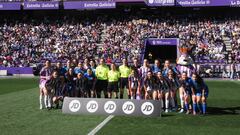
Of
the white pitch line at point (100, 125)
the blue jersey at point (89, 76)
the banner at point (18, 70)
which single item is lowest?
the white pitch line at point (100, 125)

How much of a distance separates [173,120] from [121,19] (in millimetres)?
34499

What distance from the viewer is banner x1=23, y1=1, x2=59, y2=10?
44.7m

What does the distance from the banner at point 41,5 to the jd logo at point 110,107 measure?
34055 mm

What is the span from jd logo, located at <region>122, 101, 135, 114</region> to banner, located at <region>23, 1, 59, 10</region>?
112 ft

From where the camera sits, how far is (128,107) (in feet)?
39.4

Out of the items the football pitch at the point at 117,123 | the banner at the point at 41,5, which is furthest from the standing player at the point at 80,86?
the banner at the point at 41,5

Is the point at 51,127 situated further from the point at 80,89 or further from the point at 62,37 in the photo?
the point at 62,37

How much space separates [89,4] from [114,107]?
109 ft

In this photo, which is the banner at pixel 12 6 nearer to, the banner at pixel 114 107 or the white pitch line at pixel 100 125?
the banner at pixel 114 107

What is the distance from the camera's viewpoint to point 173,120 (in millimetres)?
11672

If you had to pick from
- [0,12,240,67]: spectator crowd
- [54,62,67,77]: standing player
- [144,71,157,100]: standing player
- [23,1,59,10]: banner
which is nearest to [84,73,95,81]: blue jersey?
[54,62,67,77]: standing player

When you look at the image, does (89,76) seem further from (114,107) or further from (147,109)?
(147,109)

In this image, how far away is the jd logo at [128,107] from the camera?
12.0 m

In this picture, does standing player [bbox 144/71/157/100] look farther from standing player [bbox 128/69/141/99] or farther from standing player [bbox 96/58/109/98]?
standing player [bbox 96/58/109/98]
